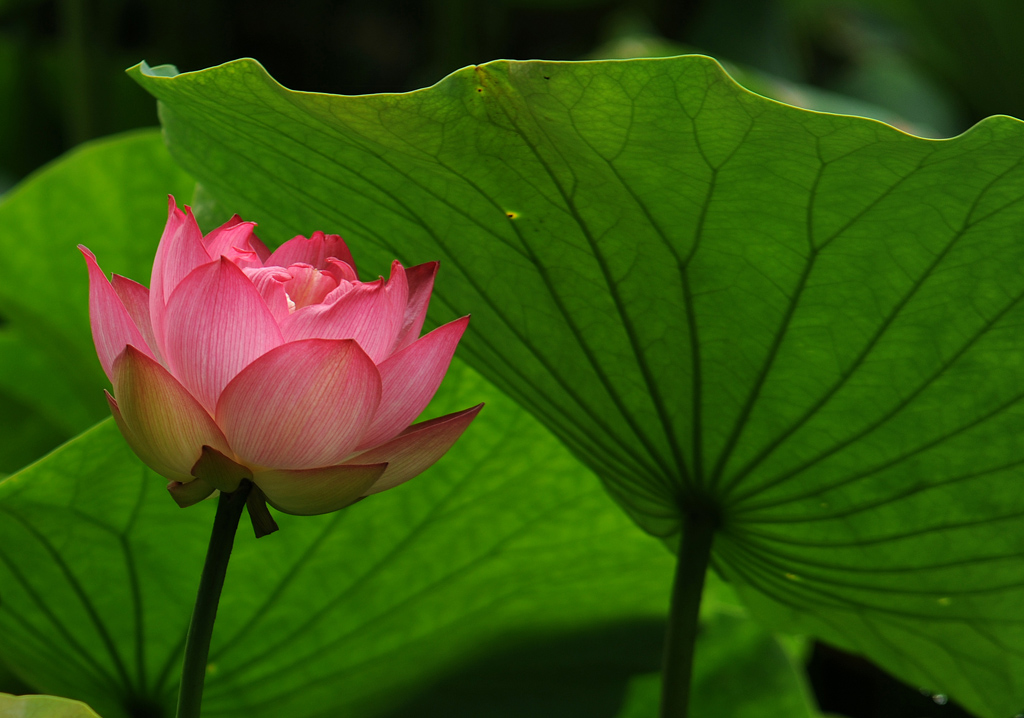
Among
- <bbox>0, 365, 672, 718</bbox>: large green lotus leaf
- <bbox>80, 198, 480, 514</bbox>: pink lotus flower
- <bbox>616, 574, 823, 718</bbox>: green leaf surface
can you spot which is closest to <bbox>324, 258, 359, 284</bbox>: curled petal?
<bbox>80, 198, 480, 514</bbox>: pink lotus flower

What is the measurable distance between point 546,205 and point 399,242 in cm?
8

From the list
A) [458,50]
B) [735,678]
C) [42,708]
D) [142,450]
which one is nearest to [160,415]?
[142,450]

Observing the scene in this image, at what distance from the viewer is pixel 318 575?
1.59 feet

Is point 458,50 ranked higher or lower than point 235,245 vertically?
higher

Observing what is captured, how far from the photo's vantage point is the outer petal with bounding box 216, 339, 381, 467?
260mm

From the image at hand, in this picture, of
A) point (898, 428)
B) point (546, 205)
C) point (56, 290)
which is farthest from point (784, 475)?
point (56, 290)

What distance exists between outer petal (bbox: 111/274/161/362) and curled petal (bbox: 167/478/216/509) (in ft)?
0.16

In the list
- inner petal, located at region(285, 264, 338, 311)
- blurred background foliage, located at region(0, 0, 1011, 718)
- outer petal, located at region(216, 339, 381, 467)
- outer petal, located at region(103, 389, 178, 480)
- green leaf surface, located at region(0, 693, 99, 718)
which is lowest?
green leaf surface, located at region(0, 693, 99, 718)

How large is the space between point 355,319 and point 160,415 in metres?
0.06

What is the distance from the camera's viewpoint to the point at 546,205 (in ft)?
1.22

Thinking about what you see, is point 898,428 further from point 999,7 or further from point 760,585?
point 999,7

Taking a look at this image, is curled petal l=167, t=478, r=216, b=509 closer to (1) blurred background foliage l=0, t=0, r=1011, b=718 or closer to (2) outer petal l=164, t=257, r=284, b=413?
(2) outer petal l=164, t=257, r=284, b=413

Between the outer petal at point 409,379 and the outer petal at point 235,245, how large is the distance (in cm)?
6

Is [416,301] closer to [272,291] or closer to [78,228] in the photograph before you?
[272,291]
